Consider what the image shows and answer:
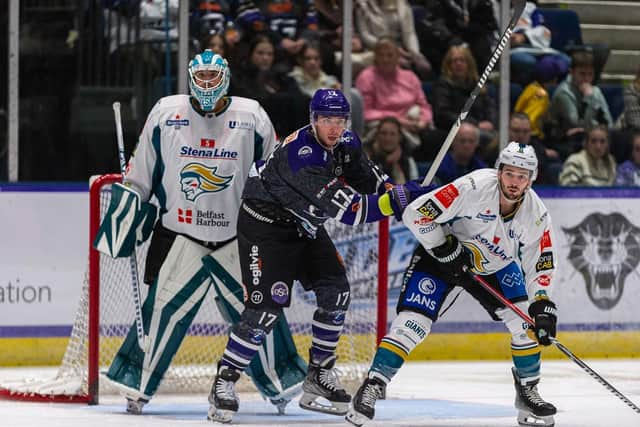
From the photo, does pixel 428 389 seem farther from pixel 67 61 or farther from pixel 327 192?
pixel 67 61

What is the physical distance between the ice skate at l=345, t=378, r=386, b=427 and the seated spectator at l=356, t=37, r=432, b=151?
2.80 meters

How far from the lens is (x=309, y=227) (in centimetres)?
564

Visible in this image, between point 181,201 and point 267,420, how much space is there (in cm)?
90

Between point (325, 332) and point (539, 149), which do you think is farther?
point (539, 149)

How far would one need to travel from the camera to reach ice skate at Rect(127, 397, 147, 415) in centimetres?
585

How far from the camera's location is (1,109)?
7.34 metres

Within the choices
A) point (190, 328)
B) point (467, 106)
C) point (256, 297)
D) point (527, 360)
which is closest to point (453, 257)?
point (527, 360)

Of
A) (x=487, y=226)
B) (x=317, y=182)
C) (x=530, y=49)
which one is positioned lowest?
(x=487, y=226)

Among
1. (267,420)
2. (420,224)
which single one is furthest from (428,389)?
(420,224)

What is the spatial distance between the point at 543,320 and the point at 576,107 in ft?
10.9

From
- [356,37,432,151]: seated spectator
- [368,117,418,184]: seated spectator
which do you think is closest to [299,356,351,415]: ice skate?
[368,117,418,184]: seated spectator

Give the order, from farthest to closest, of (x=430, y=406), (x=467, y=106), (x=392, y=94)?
(x=392, y=94) → (x=430, y=406) → (x=467, y=106)

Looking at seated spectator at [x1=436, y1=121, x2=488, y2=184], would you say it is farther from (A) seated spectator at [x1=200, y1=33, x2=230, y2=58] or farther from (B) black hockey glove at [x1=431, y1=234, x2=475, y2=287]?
(B) black hockey glove at [x1=431, y1=234, x2=475, y2=287]

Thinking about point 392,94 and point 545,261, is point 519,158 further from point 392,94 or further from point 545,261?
point 392,94
